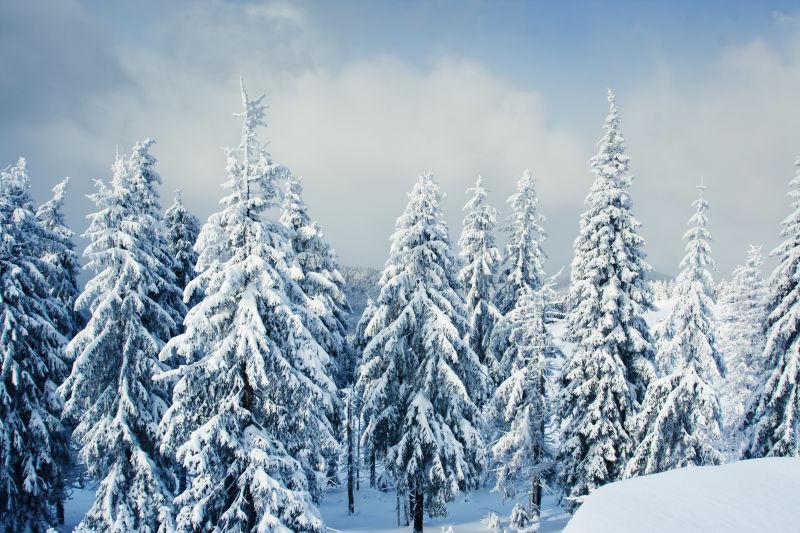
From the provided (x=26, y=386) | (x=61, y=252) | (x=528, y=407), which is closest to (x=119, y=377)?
(x=26, y=386)

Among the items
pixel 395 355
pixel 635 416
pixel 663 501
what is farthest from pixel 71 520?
pixel 663 501

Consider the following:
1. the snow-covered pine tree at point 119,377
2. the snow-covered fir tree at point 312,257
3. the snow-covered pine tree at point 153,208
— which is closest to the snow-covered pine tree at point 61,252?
the snow-covered pine tree at point 153,208

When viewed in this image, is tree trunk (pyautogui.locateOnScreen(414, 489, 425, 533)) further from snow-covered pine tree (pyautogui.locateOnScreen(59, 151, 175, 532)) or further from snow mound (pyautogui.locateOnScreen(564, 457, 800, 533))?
snow mound (pyautogui.locateOnScreen(564, 457, 800, 533))

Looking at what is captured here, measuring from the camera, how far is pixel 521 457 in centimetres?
2342

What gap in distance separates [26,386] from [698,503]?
22.8 metres

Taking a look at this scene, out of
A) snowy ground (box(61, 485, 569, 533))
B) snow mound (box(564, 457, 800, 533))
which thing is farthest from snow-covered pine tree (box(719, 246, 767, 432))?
snow mound (box(564, 457, 800, 533))

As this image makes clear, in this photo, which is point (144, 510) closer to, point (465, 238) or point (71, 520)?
point (71, 520)

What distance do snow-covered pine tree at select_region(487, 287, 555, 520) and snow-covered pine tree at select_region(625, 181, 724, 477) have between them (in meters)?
4.51

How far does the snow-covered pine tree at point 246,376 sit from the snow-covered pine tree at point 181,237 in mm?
12867

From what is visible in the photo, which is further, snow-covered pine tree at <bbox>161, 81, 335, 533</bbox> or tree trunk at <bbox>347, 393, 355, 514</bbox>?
tree trunk at <bbox>347, 393, 355, 514</bbox>

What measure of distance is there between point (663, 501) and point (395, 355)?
14.9m

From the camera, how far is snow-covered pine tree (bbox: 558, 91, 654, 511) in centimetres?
2169

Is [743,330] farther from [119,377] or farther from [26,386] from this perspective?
[26,386]

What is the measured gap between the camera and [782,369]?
21.3 meters
